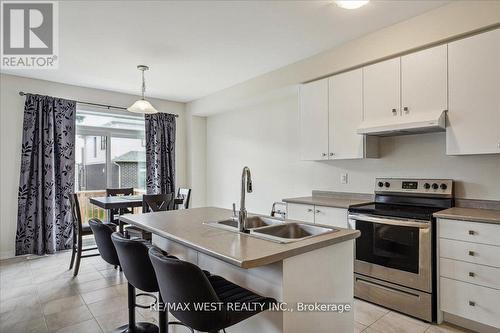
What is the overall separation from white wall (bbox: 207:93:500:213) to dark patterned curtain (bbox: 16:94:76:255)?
2.41 m

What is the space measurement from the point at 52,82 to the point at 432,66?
16.0ft

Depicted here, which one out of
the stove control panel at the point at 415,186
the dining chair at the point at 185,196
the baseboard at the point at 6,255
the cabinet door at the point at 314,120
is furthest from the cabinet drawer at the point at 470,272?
the baseboard at the point at 6,255

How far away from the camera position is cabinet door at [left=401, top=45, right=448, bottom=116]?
245 cm

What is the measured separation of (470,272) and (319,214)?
133 cm

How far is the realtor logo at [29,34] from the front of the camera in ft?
8.14

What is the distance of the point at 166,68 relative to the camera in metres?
3.89

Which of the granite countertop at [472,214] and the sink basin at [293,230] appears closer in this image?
the sink basin at [293,230]

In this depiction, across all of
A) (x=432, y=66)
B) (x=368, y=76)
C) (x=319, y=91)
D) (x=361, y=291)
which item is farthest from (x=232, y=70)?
(x=361, y=291)

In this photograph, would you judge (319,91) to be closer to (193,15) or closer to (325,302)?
(193,15)

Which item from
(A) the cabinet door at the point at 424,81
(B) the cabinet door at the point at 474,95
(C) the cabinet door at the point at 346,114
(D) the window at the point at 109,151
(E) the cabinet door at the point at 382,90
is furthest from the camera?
(D) the window at the point at 109,151

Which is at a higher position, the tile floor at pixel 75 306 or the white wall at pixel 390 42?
the white wall at pixel 390 42

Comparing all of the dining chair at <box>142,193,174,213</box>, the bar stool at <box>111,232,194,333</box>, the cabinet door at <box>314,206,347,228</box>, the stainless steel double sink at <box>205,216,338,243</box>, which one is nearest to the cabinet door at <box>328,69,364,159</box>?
the cabinet door at <box>314,206,347,228</box>

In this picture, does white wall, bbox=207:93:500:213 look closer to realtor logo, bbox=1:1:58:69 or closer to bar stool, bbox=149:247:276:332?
bar stool, bbox=149:247:276:332

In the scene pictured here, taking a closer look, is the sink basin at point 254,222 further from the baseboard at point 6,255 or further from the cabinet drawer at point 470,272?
the baseboard at point 6,255
